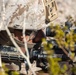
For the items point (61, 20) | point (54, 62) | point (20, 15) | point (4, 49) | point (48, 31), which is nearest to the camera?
point (54, 62)

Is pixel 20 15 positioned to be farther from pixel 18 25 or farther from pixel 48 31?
pixel 48 31

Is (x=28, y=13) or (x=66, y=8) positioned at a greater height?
(x=66, y=8)

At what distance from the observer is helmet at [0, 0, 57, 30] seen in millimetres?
6418

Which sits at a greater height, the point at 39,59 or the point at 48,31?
the point at 48,31

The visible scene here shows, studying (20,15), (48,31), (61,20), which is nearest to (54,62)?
(20,15)

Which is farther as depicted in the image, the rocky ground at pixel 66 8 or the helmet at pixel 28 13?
the rocky ground at pixel 66 8

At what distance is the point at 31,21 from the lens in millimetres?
6598

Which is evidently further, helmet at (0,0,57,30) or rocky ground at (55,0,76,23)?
rocky ground at (55,0,76,23)

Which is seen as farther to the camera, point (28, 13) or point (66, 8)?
point (66, 8)

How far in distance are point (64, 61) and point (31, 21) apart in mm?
1087

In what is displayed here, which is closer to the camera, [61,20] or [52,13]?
[52,13]

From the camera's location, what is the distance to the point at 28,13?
645cm

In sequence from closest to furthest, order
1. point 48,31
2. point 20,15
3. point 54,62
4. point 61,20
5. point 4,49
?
point 54,62 → point 20,15 → point 4,49 → point 48,31 → point 61,20

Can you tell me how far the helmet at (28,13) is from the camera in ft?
21.1
